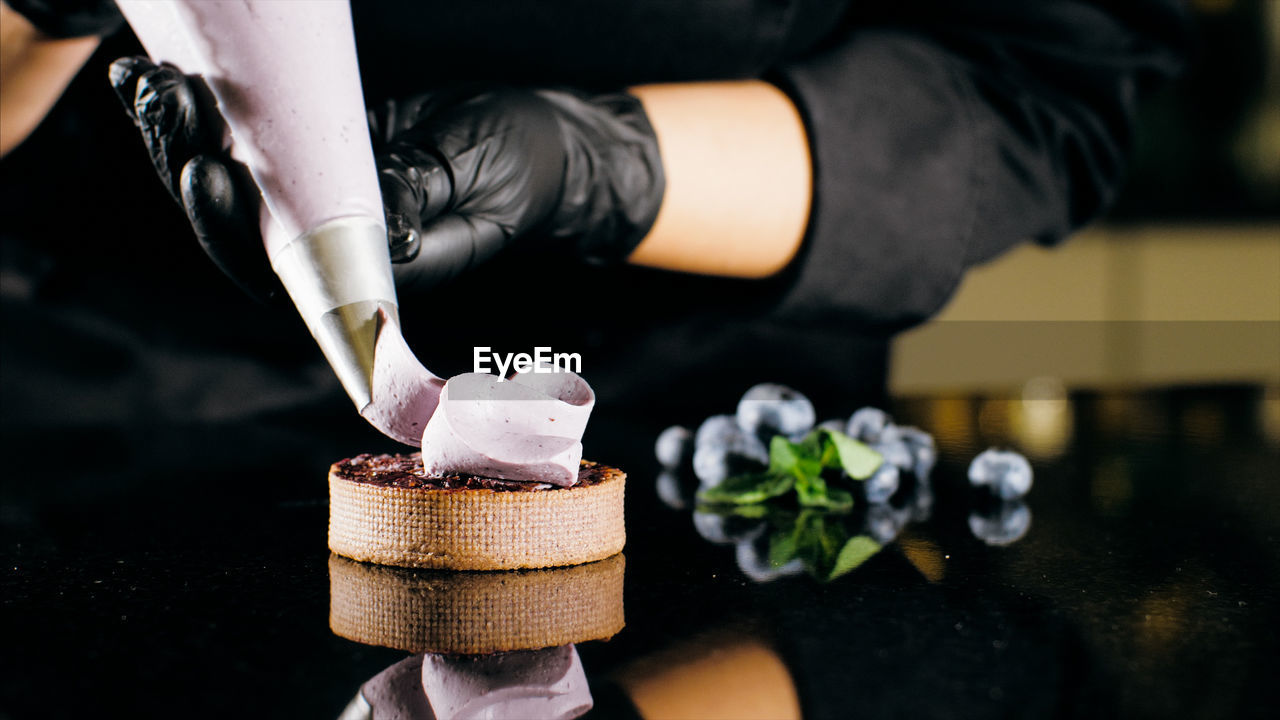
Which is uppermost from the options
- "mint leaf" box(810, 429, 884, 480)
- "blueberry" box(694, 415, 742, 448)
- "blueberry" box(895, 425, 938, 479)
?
"mint leaf" box(810, 429, 884, 480)

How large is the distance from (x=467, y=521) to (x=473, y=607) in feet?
0.18

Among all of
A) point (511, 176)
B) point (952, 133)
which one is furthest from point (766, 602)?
point (952, 133)

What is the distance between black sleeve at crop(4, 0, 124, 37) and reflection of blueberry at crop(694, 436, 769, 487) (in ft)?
1.60

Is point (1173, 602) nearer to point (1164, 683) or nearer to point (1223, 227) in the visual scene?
point (1164, 683)

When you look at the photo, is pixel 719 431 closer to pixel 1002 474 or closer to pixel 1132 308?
pixel 1002 474

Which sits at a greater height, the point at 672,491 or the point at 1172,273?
the point at 672,491

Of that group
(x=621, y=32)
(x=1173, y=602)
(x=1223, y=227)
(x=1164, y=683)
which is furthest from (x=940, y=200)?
(x=1223, y=227)

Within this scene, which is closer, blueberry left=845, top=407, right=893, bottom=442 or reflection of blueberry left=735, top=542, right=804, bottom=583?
reflection of blueberry left=735, top=542, right=804, bottom=583

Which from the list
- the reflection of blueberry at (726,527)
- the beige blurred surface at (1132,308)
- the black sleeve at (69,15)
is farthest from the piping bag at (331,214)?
the beige blurred surface at (1132,308)

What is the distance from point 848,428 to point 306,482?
1.21 ft

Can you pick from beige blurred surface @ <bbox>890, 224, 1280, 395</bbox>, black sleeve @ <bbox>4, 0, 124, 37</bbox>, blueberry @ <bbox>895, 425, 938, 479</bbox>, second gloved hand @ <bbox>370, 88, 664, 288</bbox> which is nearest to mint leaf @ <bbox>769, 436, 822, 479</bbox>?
blueberry @ <bbox>895, 425, 938, 479</bbox>

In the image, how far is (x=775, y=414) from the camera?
0.67 m

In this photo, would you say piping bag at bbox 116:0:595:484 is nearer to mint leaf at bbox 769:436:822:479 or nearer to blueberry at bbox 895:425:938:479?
mint leaf at bbox 769:436:822:479

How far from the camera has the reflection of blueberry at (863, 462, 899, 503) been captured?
660 mm
